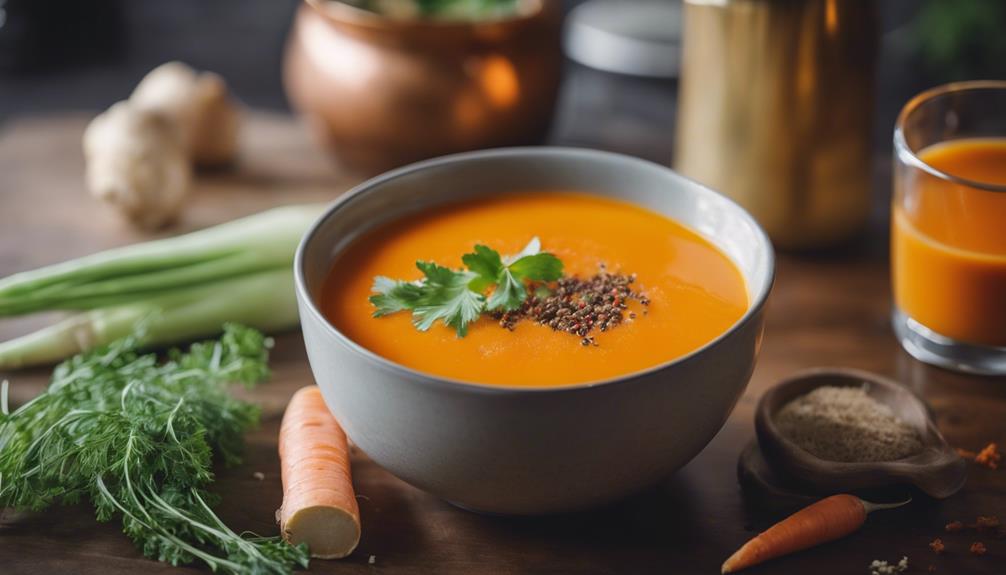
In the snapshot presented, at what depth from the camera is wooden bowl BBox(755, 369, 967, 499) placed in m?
1.56

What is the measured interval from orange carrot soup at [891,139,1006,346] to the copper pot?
96cm

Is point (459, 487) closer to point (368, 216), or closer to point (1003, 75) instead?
point (368, 216)

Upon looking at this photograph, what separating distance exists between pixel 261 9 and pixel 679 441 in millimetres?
4021

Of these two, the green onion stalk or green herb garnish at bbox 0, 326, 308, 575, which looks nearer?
green herb garnish at bbox 0, 326, 308, 575

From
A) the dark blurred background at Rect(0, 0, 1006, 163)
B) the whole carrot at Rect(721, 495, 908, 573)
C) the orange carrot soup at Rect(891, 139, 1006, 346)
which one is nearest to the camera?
the whole carrot at Rect(721, 495, 908, 573)

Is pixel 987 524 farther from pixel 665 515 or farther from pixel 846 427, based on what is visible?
pixel 665 515

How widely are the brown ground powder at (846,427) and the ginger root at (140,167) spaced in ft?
4.89

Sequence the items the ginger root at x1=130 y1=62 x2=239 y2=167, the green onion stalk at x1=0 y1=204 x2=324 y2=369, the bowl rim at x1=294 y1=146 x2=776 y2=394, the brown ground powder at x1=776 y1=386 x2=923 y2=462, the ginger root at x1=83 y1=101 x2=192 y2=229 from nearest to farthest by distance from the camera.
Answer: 1. the bowl rim at x1=294 y1=146 x2=776 y2=394
2. the brown ground powder at x1=776 y1=386 x2=923 y2=462
3. the green onion stalk at x1=0 y1=204 x2=324 y2=369
4. the ginger root at x1=83 y1=101 x2=192 y2=229
5. the ginger root at x1=130 y1=62 x2=239 y2=167

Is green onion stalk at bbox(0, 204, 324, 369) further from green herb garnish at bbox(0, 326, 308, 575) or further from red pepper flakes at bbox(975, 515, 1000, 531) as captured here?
red pepper flakes at bbox(975, 515, 1000, 531)

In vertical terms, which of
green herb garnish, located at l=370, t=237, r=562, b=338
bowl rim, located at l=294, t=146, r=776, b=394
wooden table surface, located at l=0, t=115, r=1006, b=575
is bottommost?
wooden table surface, located at l=0, t=115, r=1006, b=575

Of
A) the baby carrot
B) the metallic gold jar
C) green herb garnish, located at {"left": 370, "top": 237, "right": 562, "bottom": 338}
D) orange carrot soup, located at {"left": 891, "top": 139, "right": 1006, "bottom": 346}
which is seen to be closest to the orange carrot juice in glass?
orange carrot soup, located at {"left": 891, "top": 139, "right": 1006, "bottom": 346}

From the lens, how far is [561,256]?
5.90 feet

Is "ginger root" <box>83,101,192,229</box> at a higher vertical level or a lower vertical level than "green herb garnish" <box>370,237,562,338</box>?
lower

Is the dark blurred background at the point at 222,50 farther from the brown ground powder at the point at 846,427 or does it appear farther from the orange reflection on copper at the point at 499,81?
the brown ground powder at the point at 846,427
